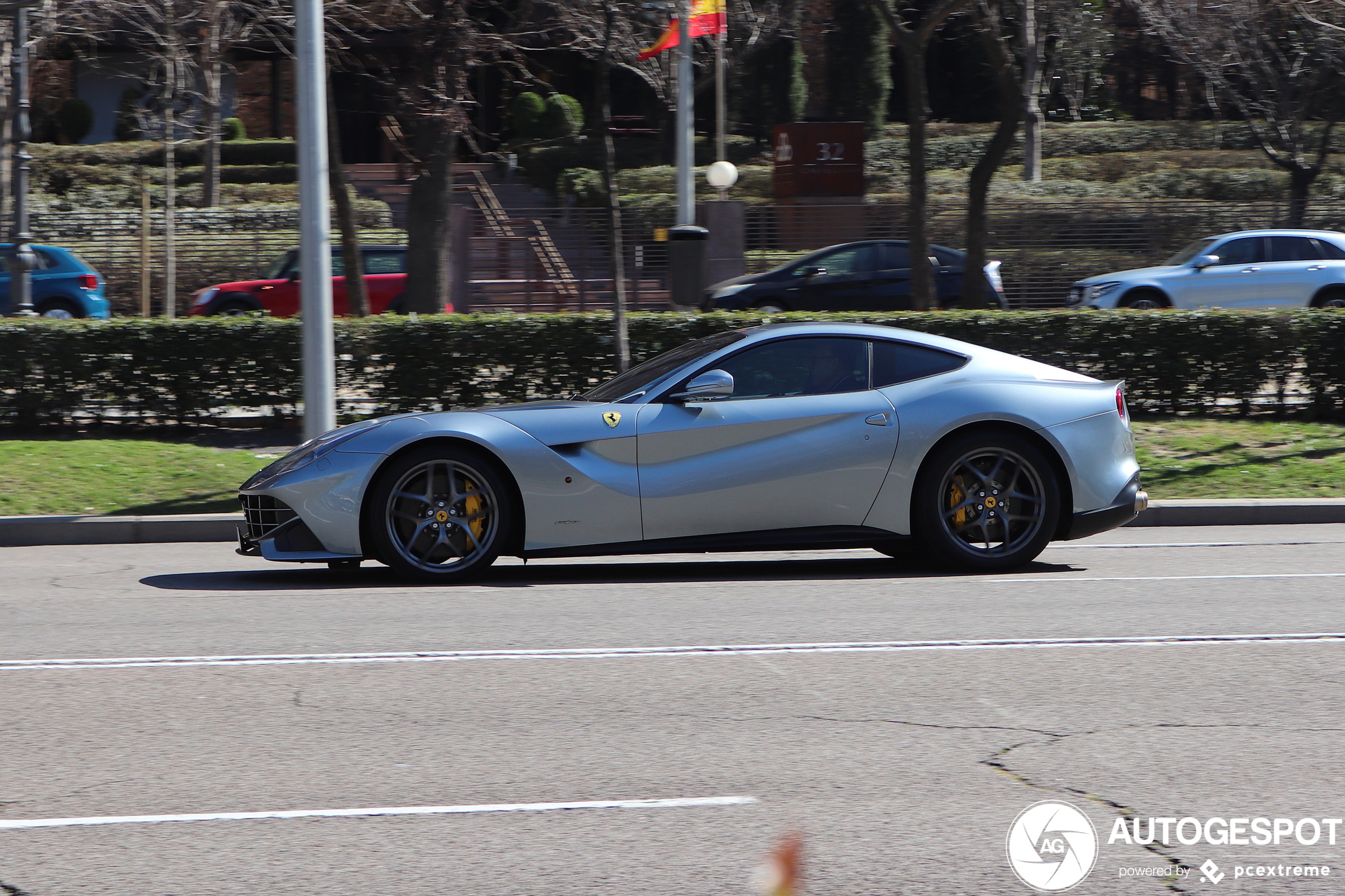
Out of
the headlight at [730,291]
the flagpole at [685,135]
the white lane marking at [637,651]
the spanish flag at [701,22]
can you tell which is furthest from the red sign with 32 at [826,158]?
the white lane marking at [637,651]

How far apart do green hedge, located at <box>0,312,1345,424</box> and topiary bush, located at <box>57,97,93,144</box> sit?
3484 centimetres

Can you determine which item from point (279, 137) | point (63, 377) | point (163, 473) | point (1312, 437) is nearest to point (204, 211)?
point (279, 137)

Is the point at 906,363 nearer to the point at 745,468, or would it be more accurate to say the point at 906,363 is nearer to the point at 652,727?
the point at 745,468

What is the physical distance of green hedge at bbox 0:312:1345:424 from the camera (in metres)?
12.9

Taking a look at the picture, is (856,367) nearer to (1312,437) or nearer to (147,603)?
(147,603)

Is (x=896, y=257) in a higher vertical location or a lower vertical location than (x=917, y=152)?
lower

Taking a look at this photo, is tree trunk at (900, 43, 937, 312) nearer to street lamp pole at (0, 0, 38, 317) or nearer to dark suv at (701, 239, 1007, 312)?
dark suv at (701, 239, 1007, 312)

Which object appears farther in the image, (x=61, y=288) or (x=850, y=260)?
(x=61, y=288)

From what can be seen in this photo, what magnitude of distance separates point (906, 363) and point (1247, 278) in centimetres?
1469

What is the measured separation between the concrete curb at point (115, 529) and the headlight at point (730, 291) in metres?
12.1

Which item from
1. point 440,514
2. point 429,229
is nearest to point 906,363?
point 440,514

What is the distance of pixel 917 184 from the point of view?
16703 millimetres

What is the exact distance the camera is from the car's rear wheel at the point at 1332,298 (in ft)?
68.2

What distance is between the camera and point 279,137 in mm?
46188
